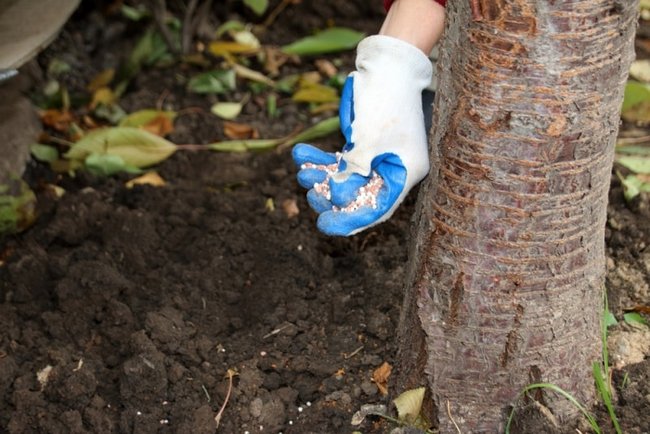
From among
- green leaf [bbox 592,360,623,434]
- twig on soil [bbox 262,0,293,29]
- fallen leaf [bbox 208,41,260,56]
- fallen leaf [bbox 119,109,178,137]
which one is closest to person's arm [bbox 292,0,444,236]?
green leaf [bbox 592,360,623,434]

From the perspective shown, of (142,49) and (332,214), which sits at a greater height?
(332,214)

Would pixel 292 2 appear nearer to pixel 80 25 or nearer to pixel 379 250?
pixel 80 25

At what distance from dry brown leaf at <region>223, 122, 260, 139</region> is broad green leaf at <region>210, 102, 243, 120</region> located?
6cm

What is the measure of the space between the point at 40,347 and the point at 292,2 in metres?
1.69

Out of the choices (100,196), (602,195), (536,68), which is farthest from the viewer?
(100,196)

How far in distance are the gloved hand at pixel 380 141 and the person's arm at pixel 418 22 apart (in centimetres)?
2

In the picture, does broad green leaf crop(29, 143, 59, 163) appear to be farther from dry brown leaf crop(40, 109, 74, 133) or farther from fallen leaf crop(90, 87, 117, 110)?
fallen leaf crop(90, 87, 117, 110)

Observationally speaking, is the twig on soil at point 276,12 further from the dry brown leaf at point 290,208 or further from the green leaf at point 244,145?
the dry brown leaf at point 290,208

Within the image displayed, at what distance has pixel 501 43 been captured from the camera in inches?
53.1

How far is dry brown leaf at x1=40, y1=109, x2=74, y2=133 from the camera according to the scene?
2.73 meters

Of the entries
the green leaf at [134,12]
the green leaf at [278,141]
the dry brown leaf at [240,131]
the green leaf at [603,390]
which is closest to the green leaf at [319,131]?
the green leaf at [278,141]

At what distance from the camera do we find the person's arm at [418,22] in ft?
5.39

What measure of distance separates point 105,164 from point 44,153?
201 millimetres

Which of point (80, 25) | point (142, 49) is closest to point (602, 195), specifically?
point (142, 49)
